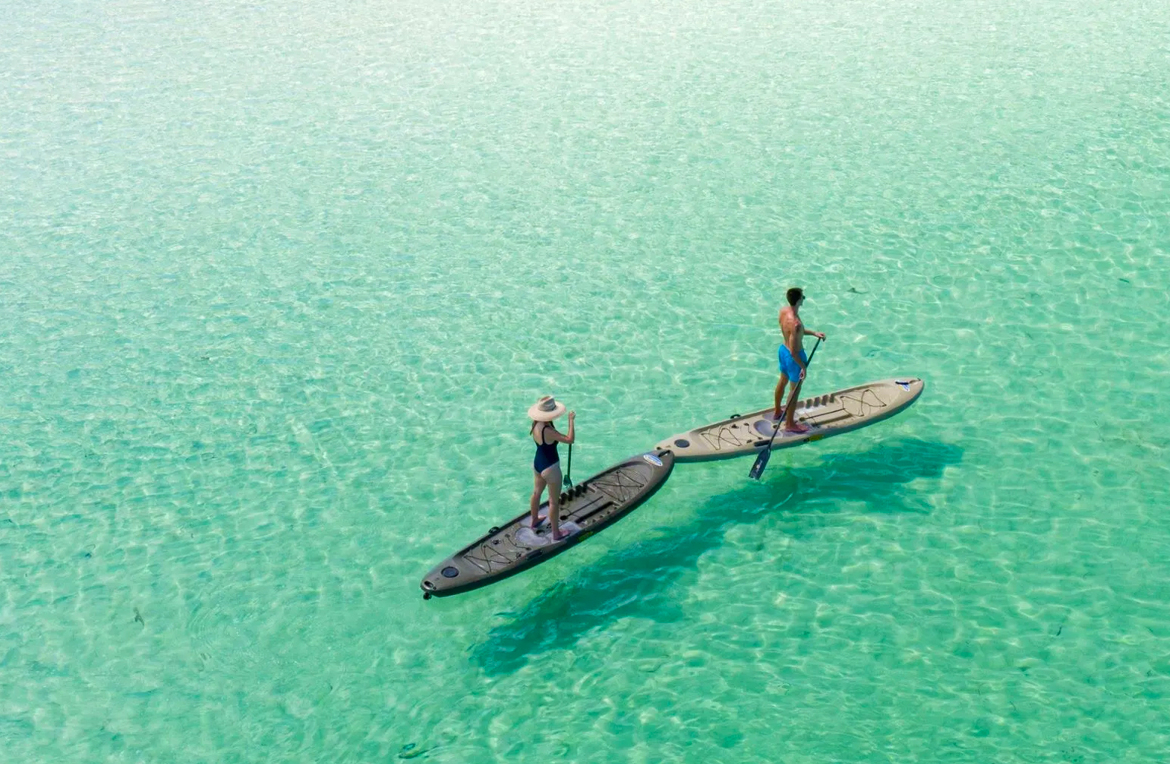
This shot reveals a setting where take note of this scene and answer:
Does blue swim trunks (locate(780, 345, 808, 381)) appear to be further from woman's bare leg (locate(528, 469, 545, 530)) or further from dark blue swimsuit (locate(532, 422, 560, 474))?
woman's bare leg (locate(528, 469, 545, 530))

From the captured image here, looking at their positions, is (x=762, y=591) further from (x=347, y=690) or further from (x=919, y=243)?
(x=919, y=243)

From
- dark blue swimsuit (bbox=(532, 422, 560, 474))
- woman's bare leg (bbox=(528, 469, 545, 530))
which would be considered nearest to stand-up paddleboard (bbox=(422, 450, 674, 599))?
woman's bare leg (bbox=(528, 469, 545, 530))

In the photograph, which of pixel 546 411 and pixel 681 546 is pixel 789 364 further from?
pixel 546 411

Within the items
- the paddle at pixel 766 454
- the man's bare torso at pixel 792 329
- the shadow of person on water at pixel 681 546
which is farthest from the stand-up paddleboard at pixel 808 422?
the man's bare torso at pixel 792 329

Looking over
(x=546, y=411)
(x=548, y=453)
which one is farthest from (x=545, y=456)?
(x=546, y=411)

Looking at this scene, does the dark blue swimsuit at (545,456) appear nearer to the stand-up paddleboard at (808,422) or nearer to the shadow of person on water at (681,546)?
the shadow of person on water at (681,546)

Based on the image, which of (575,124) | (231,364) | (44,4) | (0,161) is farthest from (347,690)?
(44,4)
